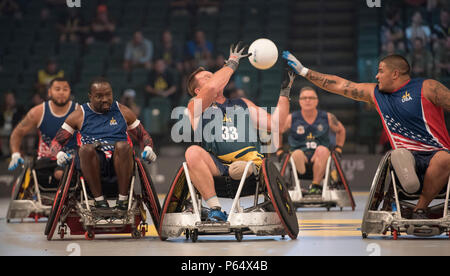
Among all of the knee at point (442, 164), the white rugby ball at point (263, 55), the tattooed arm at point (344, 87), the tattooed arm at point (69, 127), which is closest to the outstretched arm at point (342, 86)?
the tattooed arm at point (344, 87)

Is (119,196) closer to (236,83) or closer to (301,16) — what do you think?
(236,83)

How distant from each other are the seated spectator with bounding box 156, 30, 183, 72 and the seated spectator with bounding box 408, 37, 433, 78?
482 cm

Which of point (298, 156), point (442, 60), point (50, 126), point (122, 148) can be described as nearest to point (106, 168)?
point (122, 148)

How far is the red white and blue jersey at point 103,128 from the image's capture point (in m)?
7.07

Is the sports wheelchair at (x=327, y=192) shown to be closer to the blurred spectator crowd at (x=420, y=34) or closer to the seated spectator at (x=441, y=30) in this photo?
the blurred spectator crowd at (x=420, y=34)

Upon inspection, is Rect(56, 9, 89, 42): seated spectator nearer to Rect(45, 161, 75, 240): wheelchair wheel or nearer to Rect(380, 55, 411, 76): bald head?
Rect(45, 161, 75, 240): wheelchair wheel

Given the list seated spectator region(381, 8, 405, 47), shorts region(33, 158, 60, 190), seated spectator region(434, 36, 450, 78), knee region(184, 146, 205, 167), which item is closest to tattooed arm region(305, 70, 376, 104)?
knee region(184, 146, 205, 167)

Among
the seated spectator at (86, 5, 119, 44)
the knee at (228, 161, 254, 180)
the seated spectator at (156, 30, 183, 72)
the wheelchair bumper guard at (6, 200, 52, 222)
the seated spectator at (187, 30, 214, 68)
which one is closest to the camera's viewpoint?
the knee at (228, 161, 254, 180)

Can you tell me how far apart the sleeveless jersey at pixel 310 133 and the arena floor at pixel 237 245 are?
12.3ft

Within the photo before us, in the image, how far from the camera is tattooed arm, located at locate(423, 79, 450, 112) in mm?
6320

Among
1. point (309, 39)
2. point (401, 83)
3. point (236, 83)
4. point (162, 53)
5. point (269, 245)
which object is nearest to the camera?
point (269, 245)
